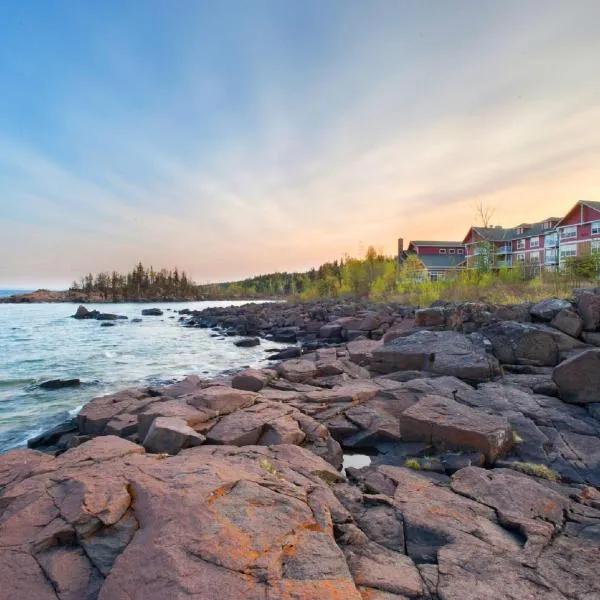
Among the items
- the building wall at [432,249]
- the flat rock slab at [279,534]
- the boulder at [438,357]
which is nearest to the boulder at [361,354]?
the boulder at [438,357]

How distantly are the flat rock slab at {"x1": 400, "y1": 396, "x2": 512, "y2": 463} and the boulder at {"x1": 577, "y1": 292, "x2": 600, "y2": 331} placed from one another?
576 cm

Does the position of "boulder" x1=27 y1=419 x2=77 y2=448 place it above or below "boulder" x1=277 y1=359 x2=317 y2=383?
below

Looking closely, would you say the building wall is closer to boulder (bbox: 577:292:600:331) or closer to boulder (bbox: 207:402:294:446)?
boulder (bbox: 577:292:600:331)

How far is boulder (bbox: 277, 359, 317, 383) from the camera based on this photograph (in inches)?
375

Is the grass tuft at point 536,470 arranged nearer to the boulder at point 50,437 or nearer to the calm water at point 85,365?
the boulder at point 50,437

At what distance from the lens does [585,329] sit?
9297mm

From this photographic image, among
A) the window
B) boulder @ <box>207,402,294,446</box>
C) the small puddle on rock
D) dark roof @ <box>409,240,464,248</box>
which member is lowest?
the small puddle on rock

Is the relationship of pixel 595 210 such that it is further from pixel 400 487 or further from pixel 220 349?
pixel 400 487

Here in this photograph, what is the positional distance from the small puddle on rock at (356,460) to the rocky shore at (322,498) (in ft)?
0.34

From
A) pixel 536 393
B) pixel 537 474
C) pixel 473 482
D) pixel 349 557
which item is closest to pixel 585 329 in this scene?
pixel 536 393

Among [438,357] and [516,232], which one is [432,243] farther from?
[438,357]

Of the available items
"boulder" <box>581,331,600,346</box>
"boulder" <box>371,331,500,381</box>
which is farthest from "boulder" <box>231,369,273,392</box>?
"boulder" <box>581,331,600,346</box>

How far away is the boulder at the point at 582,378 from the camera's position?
6.47 metres

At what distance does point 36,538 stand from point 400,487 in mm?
3254
